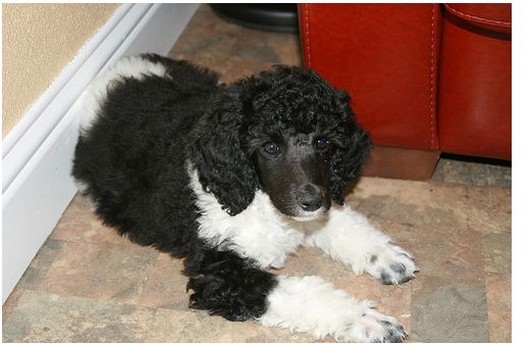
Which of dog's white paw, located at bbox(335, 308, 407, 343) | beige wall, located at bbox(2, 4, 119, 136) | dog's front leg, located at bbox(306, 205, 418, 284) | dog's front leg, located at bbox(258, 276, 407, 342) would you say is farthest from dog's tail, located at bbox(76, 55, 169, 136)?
dog's white paw, located at bbox(335, 308, 407, 343)

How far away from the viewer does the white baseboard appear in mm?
2775

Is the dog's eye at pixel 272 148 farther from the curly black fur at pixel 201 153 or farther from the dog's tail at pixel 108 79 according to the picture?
the dog's tail at pixel 108 79

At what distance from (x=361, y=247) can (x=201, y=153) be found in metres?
0.75

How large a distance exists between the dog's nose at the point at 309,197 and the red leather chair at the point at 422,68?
2.52 ft

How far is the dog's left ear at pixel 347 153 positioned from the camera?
262 centimetres

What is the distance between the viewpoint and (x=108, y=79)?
3254 millimetres

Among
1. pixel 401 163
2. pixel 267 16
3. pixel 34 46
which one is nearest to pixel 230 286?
pixel 401 163

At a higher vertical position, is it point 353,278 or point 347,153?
point 347,153

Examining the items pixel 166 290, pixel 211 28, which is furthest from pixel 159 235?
pixel 211 28

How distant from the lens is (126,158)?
9.59 feet

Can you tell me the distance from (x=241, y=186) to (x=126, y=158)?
582mm

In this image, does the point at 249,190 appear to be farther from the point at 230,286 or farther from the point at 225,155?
the point at 230,286

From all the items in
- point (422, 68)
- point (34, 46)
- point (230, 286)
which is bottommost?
point (230, 286)

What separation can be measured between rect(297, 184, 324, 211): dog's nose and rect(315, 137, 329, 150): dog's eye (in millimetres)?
149
